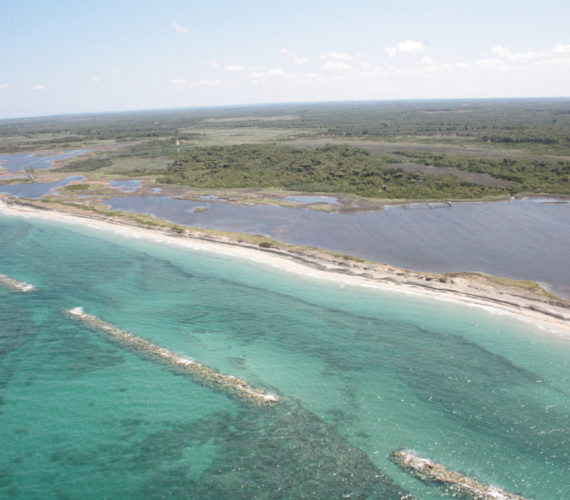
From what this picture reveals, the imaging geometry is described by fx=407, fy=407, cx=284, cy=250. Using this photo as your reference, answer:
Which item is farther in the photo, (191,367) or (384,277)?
(384,277)

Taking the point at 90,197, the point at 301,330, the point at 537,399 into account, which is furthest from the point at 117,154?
the point at 537,399

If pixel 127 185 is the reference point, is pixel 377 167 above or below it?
above

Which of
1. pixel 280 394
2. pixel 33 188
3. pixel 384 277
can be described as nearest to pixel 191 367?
pixel 280 394

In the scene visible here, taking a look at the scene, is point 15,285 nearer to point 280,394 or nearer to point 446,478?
point 280,394

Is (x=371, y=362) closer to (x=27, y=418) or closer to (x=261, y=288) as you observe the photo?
(x=261, y=288)

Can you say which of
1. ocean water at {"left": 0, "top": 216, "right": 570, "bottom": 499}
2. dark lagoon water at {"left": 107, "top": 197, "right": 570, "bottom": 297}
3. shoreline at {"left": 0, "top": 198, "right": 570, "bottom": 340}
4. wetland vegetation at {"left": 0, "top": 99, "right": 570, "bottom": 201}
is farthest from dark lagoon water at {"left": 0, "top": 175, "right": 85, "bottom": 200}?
ocean water at {"left": 0, "top": 216, "right": 570, "bottom": 499}
